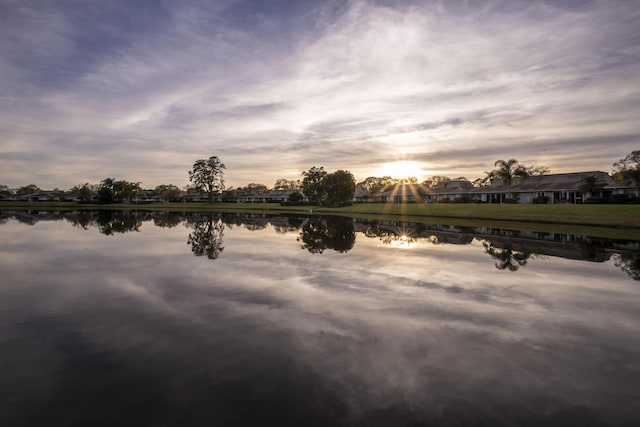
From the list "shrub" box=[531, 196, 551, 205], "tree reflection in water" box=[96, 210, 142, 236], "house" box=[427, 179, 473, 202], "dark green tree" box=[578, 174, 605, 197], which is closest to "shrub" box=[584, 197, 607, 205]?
"dark green tree" box=[578, 174, 605, 197]

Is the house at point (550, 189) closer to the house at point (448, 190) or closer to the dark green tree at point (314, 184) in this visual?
the house at point (448, 190)

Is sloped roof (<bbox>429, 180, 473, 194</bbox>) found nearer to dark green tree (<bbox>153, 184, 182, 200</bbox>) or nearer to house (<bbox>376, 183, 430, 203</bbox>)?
house (<bbox>376, 183, 430, 203</bbox>)

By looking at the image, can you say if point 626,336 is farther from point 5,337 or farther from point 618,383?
point 5,337

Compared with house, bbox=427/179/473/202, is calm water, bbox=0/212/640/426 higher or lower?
lower

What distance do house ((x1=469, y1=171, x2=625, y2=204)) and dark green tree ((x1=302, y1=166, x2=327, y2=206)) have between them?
39.3m

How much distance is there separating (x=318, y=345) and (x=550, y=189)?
74.7m

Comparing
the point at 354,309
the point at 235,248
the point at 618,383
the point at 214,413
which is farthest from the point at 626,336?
the point at 235,248

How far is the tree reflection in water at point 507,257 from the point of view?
16922 millimetres

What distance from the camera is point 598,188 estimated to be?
57.6 metres

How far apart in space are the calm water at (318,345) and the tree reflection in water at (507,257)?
111 centimetres

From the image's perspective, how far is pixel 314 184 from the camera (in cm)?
9588

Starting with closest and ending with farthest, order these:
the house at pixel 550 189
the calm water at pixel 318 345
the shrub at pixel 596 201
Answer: the calm water at pixel 318 345 < the shrub at pixel 596 201 < the house at pixel 550 189

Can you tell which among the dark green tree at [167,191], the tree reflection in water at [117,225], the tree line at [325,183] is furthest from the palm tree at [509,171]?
the dark green tree at [167,191]

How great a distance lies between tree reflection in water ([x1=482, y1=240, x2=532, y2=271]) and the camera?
16.9m
